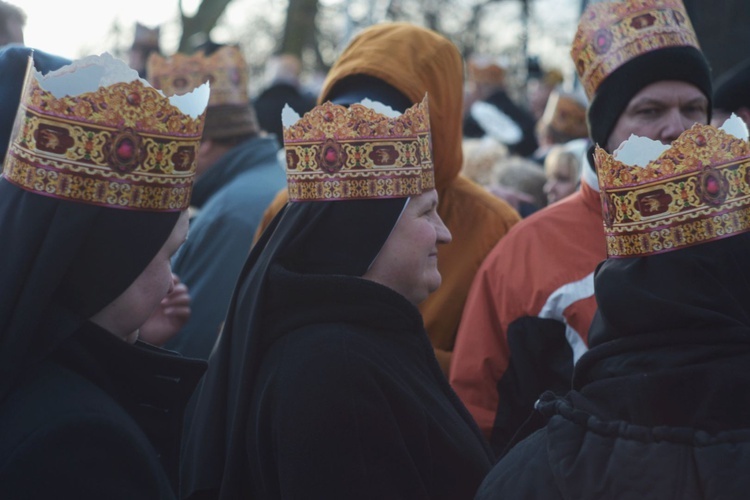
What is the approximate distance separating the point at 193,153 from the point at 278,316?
1.66 ft

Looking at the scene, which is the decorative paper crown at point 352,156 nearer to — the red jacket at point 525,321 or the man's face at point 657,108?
the red jacket at point 525,321

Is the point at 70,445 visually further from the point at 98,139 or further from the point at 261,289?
the point at 261,289

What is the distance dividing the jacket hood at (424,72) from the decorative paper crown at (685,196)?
1698mm

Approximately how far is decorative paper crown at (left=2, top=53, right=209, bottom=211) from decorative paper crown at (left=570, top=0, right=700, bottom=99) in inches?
80.7

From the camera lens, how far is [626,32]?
157 inches

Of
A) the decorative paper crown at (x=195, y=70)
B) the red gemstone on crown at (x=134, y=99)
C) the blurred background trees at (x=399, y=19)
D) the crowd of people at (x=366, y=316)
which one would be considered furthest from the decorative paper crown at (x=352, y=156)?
the blurred background trees at (x=399, y=19)

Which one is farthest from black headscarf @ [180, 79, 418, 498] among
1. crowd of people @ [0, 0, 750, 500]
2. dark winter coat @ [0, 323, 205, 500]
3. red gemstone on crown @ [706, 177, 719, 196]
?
red gemstone on crown @ [706, 177, 719, 196]

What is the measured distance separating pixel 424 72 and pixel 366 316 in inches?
63.7

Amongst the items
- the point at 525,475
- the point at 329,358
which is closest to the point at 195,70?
the point at 329,358

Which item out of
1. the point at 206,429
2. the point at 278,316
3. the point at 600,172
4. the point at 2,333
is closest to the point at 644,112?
the point at 600,172

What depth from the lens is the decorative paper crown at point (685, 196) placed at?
7.45ft

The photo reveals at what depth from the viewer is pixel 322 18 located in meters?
25.7

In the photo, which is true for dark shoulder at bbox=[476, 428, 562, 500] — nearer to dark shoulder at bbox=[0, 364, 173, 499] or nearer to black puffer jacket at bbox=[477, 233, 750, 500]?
black puffer jacket at bbox=[477, 233, 750, 500]

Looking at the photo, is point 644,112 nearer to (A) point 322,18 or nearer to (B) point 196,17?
(B) point 196,17
